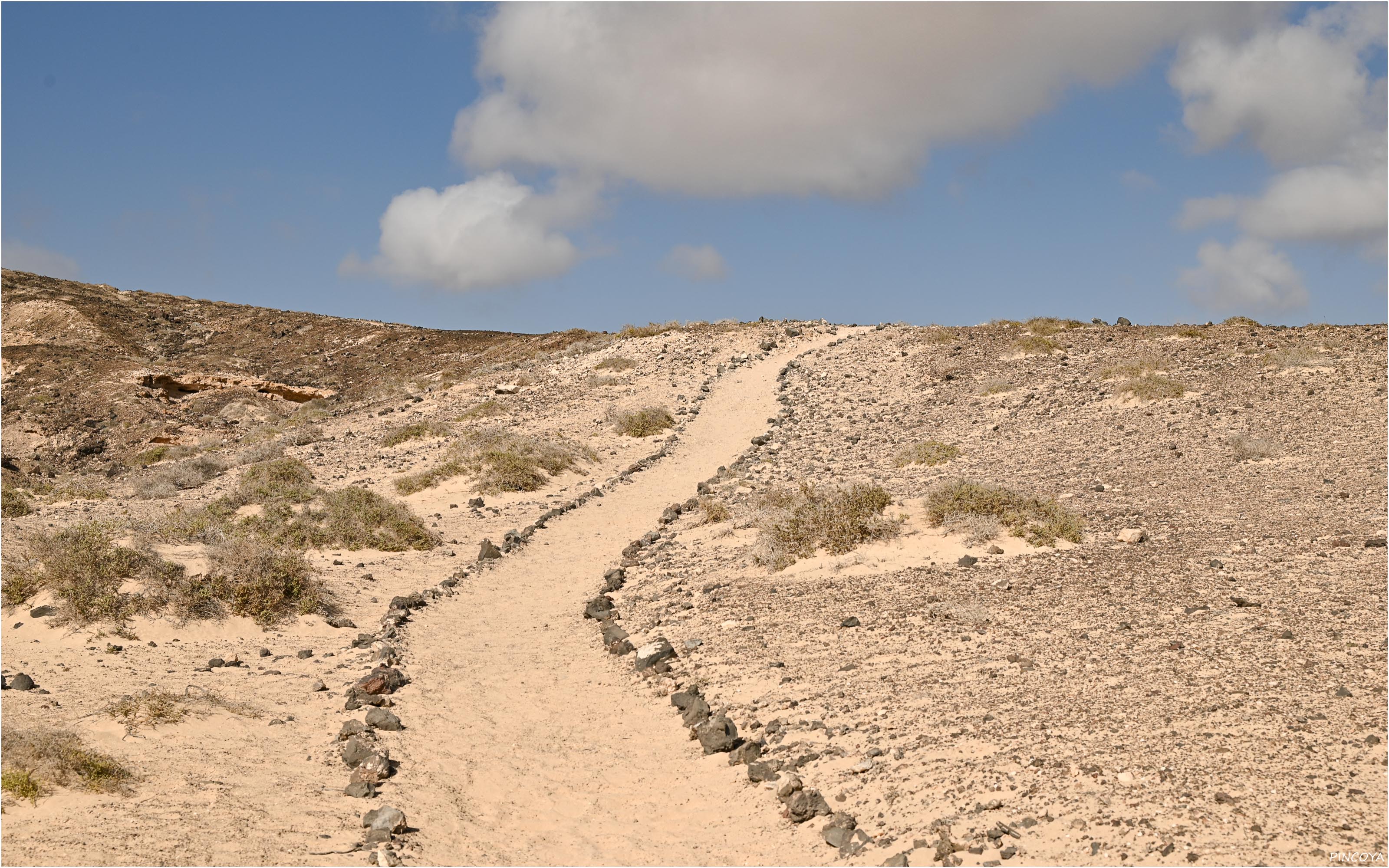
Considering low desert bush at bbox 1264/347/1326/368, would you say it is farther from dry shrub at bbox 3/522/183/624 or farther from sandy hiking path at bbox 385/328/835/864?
dry shrub at bbox 3/522/183/624

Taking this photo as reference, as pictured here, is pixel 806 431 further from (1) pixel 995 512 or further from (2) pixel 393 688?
(2) pixel 393 688

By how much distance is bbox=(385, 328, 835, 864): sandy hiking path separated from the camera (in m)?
6.81

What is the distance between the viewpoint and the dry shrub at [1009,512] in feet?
39.9

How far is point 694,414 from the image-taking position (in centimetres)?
2836

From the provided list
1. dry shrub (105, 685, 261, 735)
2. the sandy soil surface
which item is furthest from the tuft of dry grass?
dry shrub (105, 685, 261, 735)

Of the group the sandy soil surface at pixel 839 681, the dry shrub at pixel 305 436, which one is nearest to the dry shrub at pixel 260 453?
the dry shrub at pixel 305 436

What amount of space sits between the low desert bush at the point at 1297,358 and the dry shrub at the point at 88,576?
23.0m

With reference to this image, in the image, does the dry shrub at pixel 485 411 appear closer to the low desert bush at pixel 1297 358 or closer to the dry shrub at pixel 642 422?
the dry shrub at pixel 642 422

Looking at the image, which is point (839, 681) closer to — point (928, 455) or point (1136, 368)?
point (928, 455)

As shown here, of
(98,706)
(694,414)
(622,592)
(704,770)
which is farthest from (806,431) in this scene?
(98,706)

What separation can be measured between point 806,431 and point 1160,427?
29.5 feet

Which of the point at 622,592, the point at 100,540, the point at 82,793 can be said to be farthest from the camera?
the point at 622,592

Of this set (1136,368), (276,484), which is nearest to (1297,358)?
(1136,368)

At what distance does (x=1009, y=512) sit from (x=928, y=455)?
22.3ft
